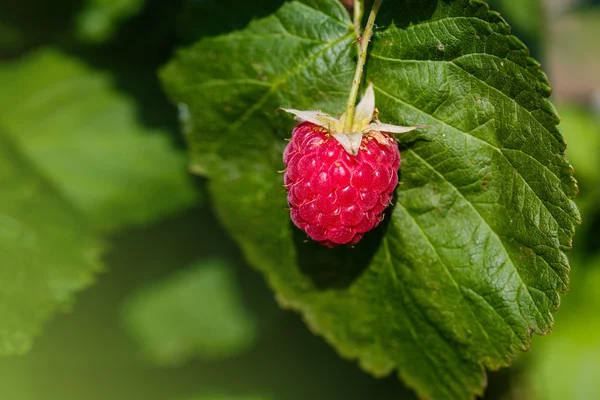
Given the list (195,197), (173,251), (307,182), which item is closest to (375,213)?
(307,182)

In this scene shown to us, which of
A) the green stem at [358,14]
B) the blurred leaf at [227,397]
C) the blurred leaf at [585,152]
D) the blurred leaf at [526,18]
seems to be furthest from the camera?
the blurred leaf at [585,152]

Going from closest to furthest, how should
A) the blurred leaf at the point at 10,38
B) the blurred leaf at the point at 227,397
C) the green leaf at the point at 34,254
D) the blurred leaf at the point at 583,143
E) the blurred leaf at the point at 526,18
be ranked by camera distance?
the green leaf at the point at 34,254
the blurred leaf at the point at 10,38
the blurred leaf at the point at 526,18
the blurred leaf at the point at 227,397
the blurred leaf at the point at 583,143

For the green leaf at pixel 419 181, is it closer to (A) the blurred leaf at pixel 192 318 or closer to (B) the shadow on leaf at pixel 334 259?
(B) the shadow on leaf at pixel 334 259

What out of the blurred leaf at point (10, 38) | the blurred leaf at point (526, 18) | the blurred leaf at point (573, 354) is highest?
the blurred leaf at point (526, 18)

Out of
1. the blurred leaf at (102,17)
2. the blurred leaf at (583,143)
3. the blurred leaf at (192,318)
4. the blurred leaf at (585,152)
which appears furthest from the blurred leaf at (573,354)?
the blurred leaf at (102,17)

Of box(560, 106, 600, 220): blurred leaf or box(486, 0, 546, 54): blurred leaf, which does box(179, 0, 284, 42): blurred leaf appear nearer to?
box(486, 0, 546, 54): blurred leaf

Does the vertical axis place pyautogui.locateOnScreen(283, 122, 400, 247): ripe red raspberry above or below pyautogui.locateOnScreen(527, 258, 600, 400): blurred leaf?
above

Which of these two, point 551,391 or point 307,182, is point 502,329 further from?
point 551,391

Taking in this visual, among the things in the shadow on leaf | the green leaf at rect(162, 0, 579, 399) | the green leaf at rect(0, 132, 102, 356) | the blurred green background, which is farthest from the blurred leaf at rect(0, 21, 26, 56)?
the shadow on leaf
